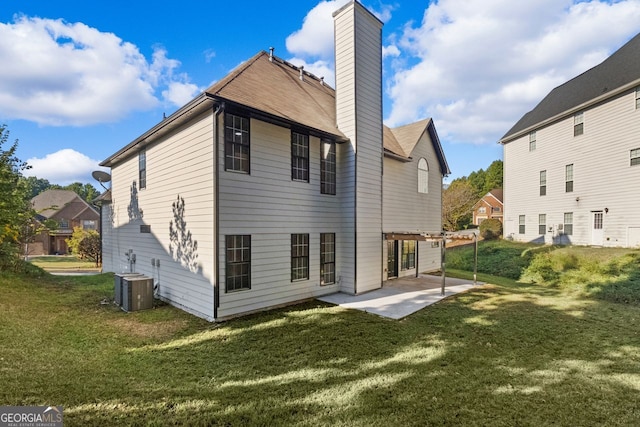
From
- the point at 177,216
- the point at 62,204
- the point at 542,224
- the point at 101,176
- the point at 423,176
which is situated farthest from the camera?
the point at 62,204

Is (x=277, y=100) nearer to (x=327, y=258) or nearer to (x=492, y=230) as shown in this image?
(x=327, y=258)

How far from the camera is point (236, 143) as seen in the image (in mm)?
7406

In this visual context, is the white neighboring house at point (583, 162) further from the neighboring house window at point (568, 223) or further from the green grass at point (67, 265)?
the green grass at point (67, 265)

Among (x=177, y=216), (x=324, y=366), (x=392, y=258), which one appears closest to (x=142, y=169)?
(x=177, y=216)

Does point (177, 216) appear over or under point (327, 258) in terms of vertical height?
over

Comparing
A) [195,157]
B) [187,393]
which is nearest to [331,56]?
[195,157]

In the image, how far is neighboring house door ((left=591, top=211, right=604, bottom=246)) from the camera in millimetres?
16234

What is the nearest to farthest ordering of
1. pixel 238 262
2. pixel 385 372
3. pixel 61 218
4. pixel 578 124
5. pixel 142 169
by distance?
1. pixel 385 372
2. pixel 238 262
3. pixel 142 169
4. pixel 578 124
5. pixel 61 218

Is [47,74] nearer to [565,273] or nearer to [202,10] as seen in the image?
[202,10]

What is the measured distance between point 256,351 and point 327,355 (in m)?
1.37

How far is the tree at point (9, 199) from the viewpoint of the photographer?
10.6m

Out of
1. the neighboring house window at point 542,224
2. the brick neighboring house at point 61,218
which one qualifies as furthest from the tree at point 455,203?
the brick neighboring house at point 61,218

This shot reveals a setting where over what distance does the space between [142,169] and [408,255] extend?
11957mm

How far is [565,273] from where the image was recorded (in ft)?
41.8
